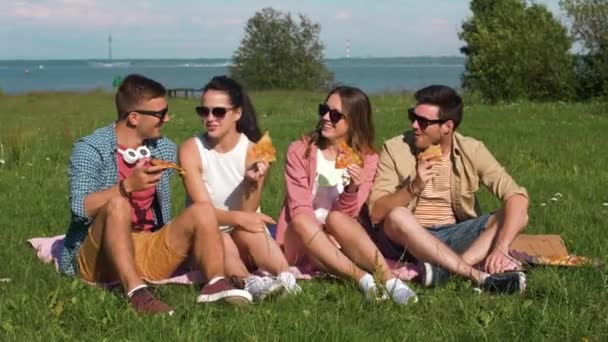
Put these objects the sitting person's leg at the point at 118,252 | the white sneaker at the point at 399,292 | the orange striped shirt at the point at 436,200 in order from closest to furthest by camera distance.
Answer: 1. the sitting person's leg at the point at 118,252
2. the white sneaker at the point at 399,292
3. the orange striped shirt at the point at 436,200

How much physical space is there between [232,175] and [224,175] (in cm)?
5

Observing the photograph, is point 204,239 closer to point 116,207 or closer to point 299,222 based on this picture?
point 116,207

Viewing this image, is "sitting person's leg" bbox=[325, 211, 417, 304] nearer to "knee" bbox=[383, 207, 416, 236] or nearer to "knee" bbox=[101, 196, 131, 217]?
"knee" bbox=[383, 207, 416, 236]

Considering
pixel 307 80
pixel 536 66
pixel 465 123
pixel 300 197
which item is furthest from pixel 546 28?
pixel 307 80

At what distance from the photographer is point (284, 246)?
562 centimetres

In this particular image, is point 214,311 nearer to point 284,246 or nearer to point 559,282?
point 284,246

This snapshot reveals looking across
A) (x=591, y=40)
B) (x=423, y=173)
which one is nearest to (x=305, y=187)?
(x=423, y=173)

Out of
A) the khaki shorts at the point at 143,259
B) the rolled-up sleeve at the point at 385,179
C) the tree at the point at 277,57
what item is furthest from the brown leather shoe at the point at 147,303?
the tree at the point at 277,57

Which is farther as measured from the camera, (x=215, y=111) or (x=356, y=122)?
(x=356, y=122)

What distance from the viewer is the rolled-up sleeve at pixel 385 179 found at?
5684 millimetres

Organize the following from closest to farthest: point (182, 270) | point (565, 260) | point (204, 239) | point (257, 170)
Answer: point (204, 239) → point (257, 170) → point (565, 260) → point (182, 270)

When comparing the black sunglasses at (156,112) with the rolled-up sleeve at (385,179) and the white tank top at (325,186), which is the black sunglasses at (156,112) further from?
the rolled-up sleeve at (385,179)

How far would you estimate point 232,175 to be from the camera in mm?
5676

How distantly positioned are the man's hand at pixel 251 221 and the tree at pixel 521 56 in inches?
1192
